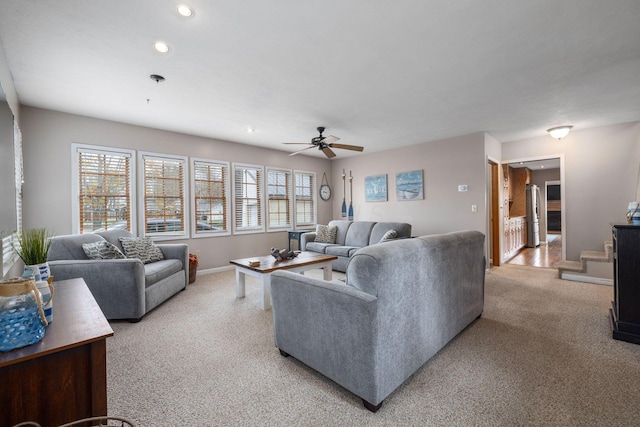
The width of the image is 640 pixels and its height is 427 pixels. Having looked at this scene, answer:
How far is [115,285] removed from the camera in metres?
2.94

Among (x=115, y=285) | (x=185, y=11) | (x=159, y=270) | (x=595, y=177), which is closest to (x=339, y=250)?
(x=159, y=270)

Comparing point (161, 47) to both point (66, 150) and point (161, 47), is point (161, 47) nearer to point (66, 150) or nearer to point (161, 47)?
point (161, 47)

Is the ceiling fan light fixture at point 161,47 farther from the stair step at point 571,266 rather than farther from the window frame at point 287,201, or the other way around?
the stair step at point 571,266

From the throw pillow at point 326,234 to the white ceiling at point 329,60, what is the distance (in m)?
2.34

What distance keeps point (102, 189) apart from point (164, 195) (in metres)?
0.84

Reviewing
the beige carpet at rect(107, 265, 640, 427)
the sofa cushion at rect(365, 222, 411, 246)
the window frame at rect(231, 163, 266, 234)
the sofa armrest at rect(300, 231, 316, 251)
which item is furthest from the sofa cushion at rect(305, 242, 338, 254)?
the beige carpet at rect(107, 265, 640, 427)

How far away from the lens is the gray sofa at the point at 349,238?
500 centimetres

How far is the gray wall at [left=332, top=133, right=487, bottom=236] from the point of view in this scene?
5.05 m

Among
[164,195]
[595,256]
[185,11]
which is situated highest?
[185,11]

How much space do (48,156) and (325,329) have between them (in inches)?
175

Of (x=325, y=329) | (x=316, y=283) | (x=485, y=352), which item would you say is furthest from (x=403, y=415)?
(x=485, y=352)

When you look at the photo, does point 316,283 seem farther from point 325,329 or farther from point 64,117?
point 64,117

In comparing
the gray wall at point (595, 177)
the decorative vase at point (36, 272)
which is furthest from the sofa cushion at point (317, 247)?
the gray wall at point (595, 177)

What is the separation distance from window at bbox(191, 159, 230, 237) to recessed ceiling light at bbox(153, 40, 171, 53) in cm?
283
